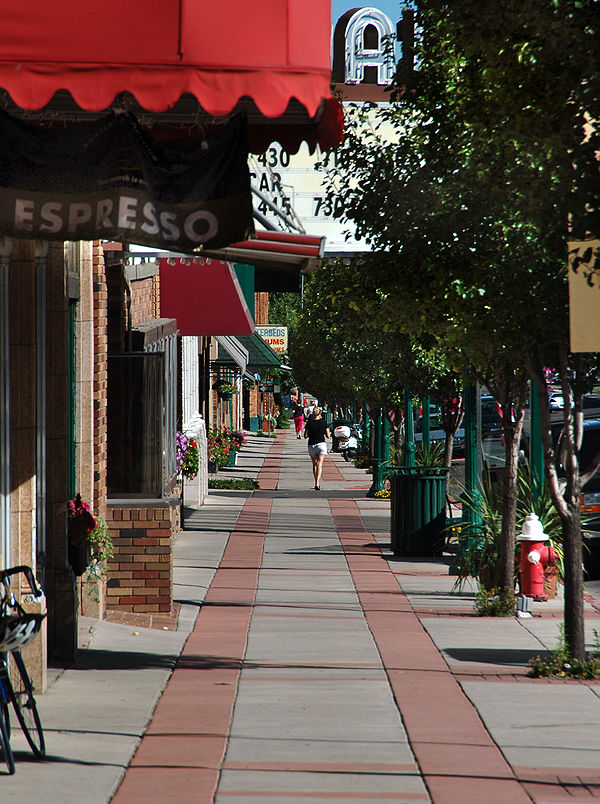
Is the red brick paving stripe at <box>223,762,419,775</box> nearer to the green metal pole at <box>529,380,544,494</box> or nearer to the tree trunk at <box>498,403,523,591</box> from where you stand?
the tree trunk at <box>498,403,523,591</box>

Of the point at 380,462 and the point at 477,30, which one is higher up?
the point at 477,30

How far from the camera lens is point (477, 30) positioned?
7.58 meters

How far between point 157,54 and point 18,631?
2.94 meters

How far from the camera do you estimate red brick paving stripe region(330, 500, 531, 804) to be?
18.9 ft

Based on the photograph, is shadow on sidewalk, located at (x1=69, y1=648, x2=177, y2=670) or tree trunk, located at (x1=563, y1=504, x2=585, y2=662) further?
shadow on sidewalk, located at (x1=69, y1=648, x2=177, y2=670)

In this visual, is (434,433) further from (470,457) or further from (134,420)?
(134,420)

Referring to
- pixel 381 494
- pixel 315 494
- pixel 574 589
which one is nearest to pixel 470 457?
pixel 574 589

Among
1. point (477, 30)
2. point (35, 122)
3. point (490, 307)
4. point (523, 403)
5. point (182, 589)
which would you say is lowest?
point (182, 589)

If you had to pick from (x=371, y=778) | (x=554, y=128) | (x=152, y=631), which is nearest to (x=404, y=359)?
(x=152, y=631)

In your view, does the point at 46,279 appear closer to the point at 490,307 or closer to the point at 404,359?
the point at 490,307

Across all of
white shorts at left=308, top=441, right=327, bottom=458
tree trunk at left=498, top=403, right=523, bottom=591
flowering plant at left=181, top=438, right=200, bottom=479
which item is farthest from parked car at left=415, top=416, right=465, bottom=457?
tree trunk at left=498, top=403, right=523, bottom=591

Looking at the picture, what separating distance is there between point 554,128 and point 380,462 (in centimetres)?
1956

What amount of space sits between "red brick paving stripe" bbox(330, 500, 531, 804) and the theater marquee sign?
9.66 feet

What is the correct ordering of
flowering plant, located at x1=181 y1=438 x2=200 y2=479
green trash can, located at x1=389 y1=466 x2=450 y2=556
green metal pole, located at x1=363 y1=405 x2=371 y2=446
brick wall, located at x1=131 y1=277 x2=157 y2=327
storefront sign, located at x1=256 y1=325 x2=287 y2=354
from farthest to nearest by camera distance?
storefront sign, located at x1=256 y1=325 x2=287 y2=354 < green metal pole, located at x1=363 y1=405 x2=371 y2=446 < flowering plant, located at x1=181 y1=438 x2=200 y2=479 < green trash can, located at x1=389 y1=466 x2=450 y2=556 < brick wall, located at x1=131 y1=277 x2=157 y2=327
